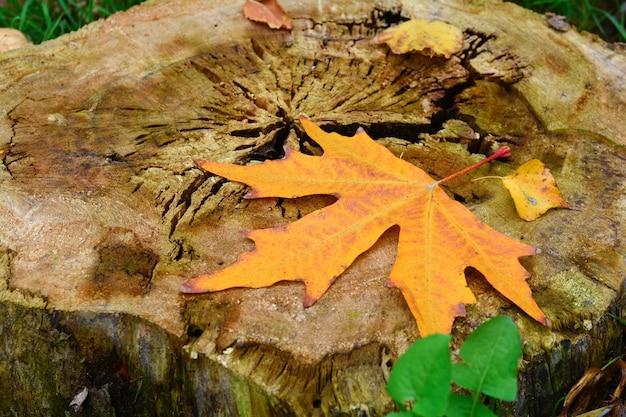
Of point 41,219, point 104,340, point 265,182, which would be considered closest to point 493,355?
point 265,182

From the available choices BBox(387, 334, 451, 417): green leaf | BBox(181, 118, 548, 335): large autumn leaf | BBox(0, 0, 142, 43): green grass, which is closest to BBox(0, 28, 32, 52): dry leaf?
BBox(0, 0, 142, 43): green grass

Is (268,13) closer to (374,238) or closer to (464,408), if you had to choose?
(374,238)

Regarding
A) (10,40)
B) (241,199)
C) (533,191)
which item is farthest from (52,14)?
(533,191)

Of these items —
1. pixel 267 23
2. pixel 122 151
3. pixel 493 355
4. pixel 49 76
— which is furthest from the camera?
pixel 267 23

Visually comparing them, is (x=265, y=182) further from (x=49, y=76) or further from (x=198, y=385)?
(x=49, y=76)

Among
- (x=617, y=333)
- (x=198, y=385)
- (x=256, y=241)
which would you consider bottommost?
(x=198, y=385)

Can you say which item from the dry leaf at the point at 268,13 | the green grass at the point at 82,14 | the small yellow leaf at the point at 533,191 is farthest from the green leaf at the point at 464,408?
the green grass at the point at 82,14

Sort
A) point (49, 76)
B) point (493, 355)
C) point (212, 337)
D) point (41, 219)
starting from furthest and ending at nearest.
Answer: point (49, 76), point (41, 219), point (212, 337), point (493, 355)

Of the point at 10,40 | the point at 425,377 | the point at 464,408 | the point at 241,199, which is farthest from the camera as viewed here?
the point at 10,40
